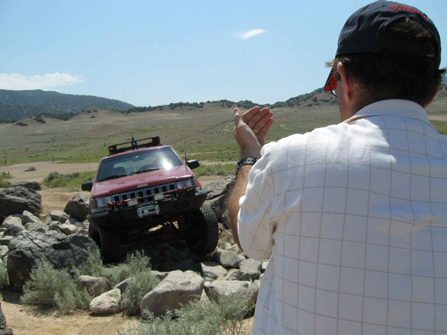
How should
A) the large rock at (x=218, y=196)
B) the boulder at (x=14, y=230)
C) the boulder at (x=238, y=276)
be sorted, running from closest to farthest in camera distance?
the boulder at (x=238, y=276) → the boulder at (x=14, y=230) → the large rock at (x=218, y=196)

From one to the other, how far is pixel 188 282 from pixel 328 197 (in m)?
3.44

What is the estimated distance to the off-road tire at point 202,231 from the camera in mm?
6023

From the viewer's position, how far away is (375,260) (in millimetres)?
1061

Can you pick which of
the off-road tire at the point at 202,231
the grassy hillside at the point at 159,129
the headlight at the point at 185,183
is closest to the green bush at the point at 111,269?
the off-road tire at the point at 202,231

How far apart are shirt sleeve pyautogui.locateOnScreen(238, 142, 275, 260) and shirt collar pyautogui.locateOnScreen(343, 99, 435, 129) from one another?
32 cm

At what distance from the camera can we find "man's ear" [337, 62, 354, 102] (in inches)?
50.3

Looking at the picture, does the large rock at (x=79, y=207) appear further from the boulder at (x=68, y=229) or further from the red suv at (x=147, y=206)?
the red suv at (x=147, y=206)

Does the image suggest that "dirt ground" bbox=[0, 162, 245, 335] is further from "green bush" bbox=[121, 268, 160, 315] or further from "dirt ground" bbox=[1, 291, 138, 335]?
"green bush" bbox=[121, 268, 160, 315]

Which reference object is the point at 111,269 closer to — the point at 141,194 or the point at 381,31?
the point at 141,194

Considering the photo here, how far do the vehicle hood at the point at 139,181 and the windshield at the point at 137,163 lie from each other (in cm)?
25

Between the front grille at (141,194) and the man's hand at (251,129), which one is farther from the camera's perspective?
the front grille at (141,194)

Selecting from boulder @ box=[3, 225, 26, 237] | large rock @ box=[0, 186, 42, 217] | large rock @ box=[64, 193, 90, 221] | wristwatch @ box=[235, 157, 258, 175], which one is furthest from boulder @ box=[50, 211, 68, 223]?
wristwatch @ box=[235, 157, 258, 175]

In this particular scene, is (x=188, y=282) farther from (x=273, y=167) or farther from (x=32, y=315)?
(x=273, y=167)

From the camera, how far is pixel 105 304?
436 cm
